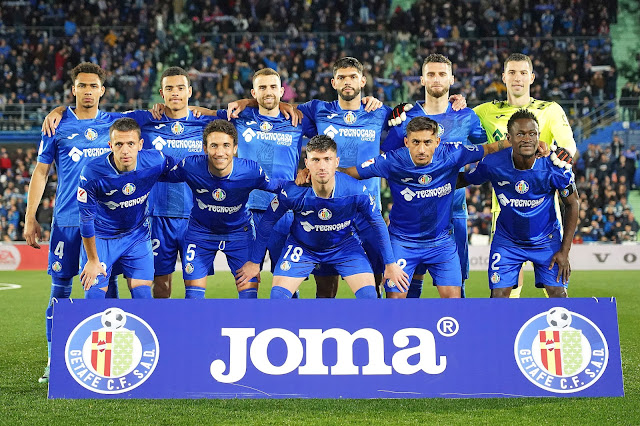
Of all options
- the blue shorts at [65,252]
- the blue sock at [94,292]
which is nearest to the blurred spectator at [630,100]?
→ the blue shorts at [65,252]

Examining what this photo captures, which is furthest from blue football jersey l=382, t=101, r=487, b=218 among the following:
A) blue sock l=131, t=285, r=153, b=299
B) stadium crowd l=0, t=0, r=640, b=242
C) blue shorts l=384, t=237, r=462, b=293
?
stadium crowd l=0, t=0, r=640, b=242

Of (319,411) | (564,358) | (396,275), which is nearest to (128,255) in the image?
(396,275)

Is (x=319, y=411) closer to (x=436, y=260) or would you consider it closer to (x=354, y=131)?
(x=436, y=260)

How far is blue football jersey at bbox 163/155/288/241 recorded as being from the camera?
586 cm

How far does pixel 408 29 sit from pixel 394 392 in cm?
2146

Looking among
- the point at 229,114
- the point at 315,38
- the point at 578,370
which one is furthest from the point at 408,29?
the point at 578,370

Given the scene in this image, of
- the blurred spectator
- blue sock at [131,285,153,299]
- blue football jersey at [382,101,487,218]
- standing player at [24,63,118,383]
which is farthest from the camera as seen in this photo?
the blurred spectator

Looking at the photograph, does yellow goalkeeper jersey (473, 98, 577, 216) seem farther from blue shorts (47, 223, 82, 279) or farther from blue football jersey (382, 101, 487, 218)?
blue shorts (47, 223, 82, 279)

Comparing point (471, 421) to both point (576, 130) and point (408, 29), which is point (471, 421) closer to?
point (576, 130)

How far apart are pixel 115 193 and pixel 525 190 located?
3.05 meters

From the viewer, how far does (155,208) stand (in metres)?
6.39

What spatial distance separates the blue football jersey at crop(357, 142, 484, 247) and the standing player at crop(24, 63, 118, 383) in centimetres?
223

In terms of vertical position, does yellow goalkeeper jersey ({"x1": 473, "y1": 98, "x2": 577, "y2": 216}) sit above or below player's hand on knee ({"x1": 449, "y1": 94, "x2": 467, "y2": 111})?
below

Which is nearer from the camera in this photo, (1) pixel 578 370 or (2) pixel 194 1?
(1) pixel 578 370
